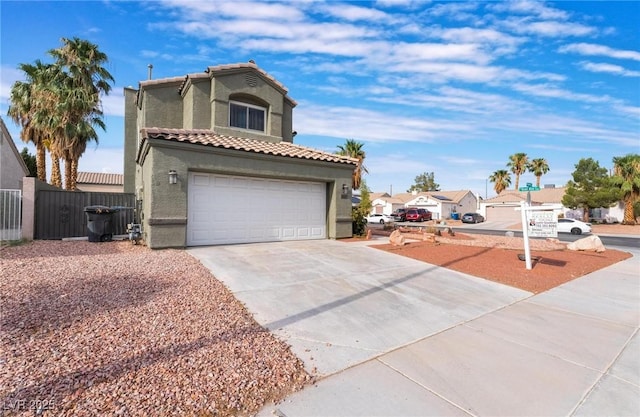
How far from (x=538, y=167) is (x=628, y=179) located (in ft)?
59.4

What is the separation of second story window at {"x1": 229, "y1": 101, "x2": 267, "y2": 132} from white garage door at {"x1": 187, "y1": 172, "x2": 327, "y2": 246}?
3564 mm

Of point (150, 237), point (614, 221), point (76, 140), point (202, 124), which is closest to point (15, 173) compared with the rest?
point (76, 140)

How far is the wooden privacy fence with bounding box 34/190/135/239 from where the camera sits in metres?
11.7

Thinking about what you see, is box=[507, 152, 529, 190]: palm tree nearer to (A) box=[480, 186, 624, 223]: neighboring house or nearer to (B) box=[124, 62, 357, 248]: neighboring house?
(A) box=[480, 186, 624, 223]: neighboring house

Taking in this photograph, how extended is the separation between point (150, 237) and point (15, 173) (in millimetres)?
11705

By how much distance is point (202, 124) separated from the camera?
1303cm

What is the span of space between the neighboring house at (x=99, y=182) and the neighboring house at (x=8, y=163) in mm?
17220

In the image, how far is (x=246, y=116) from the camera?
13797mm

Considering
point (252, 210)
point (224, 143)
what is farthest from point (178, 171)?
point (252, 210)

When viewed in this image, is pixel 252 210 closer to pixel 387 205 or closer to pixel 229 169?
pixel 229 169

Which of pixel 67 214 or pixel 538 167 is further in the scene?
pixel 538 167

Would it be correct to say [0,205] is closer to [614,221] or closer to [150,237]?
[150,237]

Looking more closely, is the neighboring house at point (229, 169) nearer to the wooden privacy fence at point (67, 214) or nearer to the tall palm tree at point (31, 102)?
the wooden privacy fence at point (67, 214)

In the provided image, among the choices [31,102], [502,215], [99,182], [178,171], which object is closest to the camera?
[178,171]
